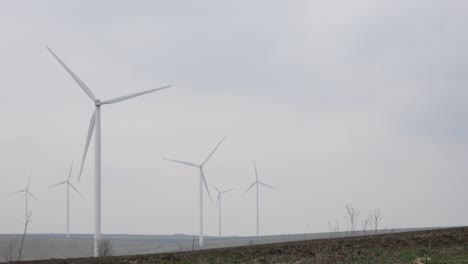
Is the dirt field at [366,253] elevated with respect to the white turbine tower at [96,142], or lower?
lower

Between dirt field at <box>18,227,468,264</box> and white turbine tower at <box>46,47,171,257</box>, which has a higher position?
white turbine tower at <box>46,47,171,257</box>

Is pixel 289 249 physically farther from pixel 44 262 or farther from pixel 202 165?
pixel 202 165

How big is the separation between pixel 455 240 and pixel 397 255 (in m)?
5.38

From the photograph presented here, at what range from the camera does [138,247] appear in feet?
283

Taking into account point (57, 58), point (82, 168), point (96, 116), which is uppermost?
point (57, 58)

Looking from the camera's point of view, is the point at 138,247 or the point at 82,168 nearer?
the point at 82,168

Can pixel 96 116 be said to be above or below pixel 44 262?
above

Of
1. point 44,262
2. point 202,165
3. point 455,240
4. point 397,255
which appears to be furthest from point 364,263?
point 202,165

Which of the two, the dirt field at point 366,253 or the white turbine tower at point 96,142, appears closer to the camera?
the dirt field at point 366,253

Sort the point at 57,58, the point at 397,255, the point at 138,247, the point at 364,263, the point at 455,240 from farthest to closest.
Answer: the point at 138,247
the point at 57,58
the point at 455,240
the point at 397,255
the point at 364,263

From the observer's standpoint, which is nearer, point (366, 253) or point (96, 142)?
point (366, 253)

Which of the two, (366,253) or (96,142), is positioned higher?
(96,142)

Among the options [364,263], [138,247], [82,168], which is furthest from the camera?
[138,247]

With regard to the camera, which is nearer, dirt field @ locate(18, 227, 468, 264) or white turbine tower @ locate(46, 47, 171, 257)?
dirt field @ locate(18, 227, 468, 264)
